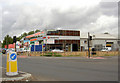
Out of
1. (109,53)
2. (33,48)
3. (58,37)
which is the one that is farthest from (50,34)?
(109,53)

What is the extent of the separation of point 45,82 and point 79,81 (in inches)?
65.1

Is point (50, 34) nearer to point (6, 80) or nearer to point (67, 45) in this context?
point (67, 45)

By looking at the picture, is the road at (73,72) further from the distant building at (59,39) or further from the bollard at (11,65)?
the distant building at (59,39)

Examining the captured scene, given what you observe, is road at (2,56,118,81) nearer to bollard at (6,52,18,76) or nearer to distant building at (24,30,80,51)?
bollard at (6,52,18,76)

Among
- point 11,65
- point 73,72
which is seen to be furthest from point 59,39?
point 11,65

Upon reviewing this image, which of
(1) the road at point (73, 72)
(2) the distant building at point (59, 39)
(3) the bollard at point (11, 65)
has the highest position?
(2) the distant building at point (59, 39)

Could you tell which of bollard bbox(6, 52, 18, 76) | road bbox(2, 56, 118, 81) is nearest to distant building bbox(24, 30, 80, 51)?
road bbox(2, 56, 118, 81)

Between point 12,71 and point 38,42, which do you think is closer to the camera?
point 12,71

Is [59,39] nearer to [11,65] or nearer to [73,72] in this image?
[73,72]

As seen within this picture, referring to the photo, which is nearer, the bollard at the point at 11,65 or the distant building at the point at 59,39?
the bollard at the point at 11,65

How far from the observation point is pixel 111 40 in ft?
229

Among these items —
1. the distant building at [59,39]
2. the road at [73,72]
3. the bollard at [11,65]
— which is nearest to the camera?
the road at [73,72]

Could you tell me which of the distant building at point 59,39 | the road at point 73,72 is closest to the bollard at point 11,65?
the road at point 73,72

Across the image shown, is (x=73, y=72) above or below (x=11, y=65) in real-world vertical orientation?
below
